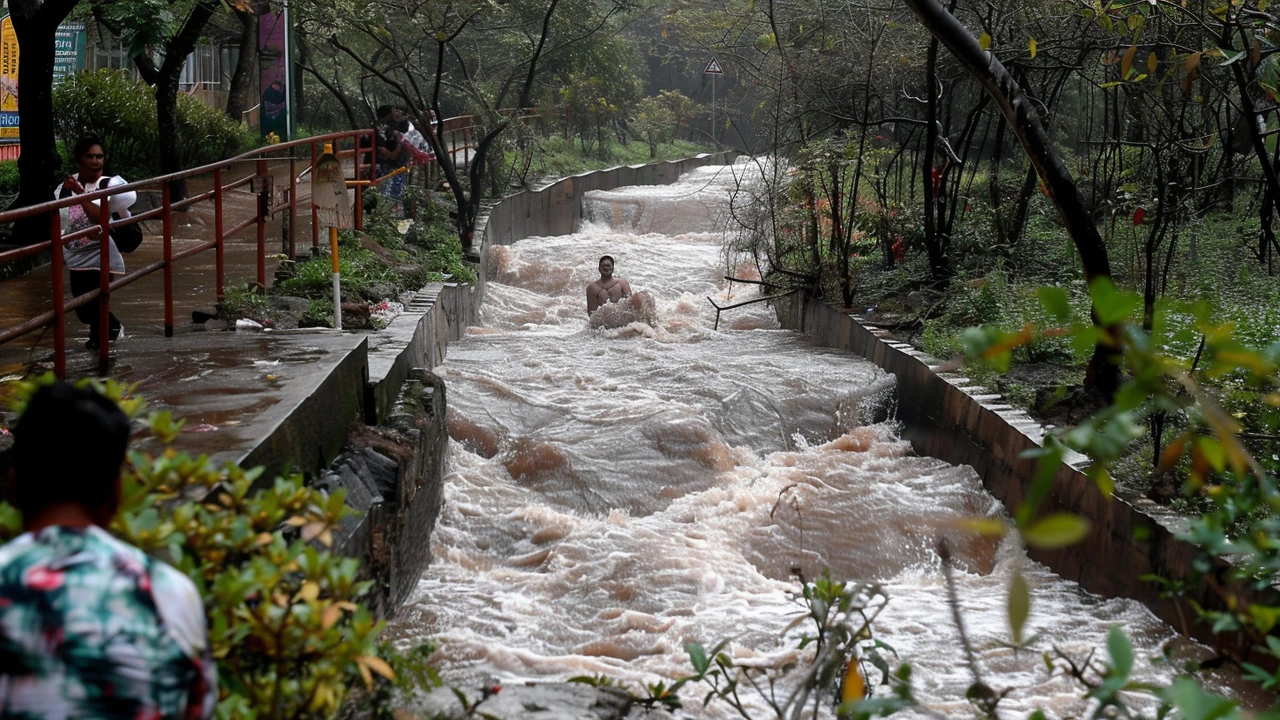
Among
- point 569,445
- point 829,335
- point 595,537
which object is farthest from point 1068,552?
point 829,335

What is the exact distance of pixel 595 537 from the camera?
25.3ft

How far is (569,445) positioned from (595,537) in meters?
1.99

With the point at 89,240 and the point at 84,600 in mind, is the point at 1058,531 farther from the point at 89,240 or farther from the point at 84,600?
the point at 89,240

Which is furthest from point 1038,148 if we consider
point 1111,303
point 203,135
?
point 203,135

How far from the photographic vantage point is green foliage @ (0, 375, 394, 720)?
272 centimetres

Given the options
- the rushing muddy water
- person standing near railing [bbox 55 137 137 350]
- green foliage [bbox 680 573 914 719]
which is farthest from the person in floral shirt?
person standing near railing [bbox 55 137 137 350]

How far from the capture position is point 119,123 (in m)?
19.5

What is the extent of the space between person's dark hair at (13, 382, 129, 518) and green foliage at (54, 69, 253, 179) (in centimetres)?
1758

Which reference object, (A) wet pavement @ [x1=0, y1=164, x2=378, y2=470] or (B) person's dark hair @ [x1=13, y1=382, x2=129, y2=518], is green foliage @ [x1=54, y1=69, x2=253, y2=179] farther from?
(B) person's dark hair @ [x1=13, y1=382, x2=129, y2=518]

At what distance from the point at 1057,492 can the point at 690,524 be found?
2282mm

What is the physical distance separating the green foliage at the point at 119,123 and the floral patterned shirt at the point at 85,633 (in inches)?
698

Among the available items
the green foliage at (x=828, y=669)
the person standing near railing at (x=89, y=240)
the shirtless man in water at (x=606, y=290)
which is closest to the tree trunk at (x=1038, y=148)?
the green foliage at (x=828, y=669)

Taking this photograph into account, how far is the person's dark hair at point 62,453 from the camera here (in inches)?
92.2

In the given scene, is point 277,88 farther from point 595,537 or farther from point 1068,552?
point 1068,552
